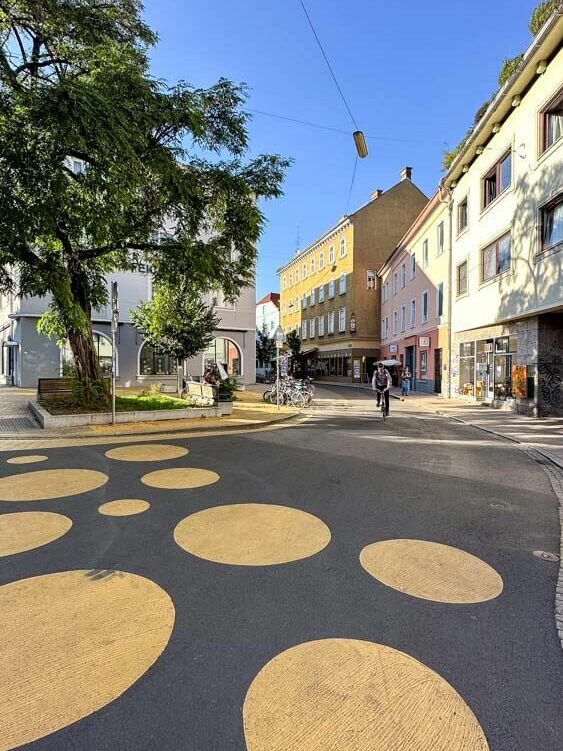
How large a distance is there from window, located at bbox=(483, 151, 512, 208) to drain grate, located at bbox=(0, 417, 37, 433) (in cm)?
1743

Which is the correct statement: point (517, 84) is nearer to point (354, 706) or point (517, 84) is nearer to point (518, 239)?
point (518, 239)

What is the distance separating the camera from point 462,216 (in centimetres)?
2114

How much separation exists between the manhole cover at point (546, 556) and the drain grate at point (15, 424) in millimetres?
10008

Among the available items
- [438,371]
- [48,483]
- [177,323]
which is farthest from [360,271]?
[48,483]

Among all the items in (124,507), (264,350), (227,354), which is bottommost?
(124,507)

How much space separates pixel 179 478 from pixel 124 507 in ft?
4.22

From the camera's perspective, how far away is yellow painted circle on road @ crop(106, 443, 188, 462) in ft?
23.7

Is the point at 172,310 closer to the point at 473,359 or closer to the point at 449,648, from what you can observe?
the point at 473,359

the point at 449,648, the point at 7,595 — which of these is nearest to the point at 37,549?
the point at 7,595


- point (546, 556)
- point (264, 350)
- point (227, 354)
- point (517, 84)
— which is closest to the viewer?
point (546, 556)

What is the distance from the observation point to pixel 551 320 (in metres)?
13.9

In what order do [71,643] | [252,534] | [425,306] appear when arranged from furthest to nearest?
1. [425,306]
2. [252,534]
3. [71,643]

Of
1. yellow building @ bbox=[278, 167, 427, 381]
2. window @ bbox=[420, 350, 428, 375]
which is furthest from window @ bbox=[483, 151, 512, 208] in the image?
yellow building @ bbox=[278, 167, 427, 381]

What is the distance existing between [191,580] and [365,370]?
37040 millimetres
